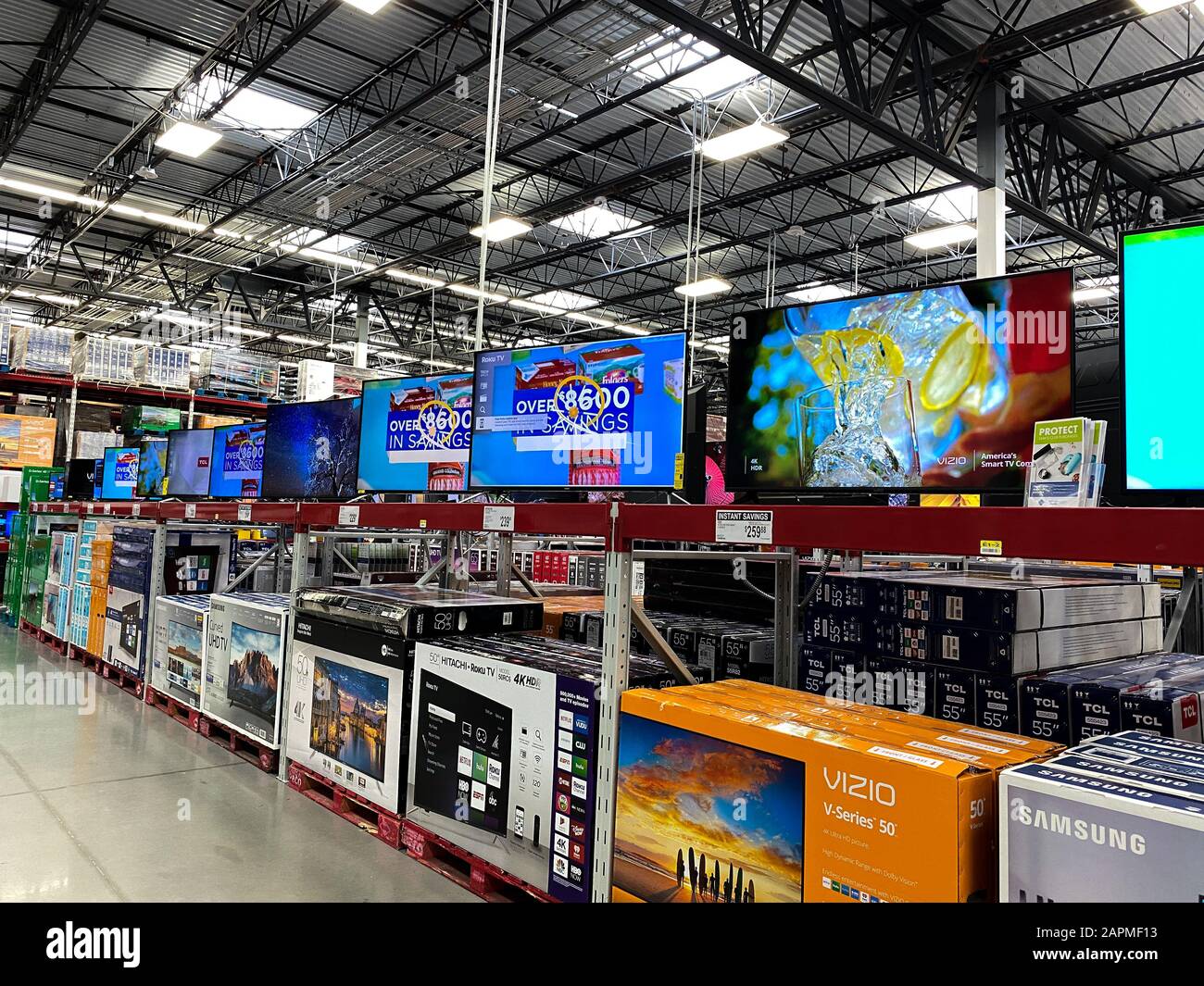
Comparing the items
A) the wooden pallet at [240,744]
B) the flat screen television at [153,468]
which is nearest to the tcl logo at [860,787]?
the wooden pallet at [240,744]

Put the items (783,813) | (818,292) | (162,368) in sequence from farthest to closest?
(818,292)
(162,368)
(783,813)

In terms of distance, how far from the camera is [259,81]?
33.0ft

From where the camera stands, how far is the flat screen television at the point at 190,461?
701 cm

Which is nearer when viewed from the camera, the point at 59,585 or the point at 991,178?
the point at 59,585

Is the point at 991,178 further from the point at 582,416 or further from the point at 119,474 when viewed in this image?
the point at 119,474

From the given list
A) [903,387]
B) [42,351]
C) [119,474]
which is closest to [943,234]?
[903,387]

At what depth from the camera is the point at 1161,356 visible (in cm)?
148

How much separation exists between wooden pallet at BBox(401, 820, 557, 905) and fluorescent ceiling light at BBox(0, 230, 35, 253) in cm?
1779

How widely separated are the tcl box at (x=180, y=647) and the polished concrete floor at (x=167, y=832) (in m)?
0.39

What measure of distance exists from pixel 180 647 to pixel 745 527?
15.1 feet

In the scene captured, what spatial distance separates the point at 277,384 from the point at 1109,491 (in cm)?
1077

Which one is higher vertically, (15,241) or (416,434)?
(15,241)

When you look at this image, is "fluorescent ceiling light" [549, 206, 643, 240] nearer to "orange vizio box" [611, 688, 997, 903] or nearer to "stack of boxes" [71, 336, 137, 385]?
"stack of boxes" [71, 336, 137, 385]

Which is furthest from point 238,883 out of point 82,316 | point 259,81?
point 82,316
